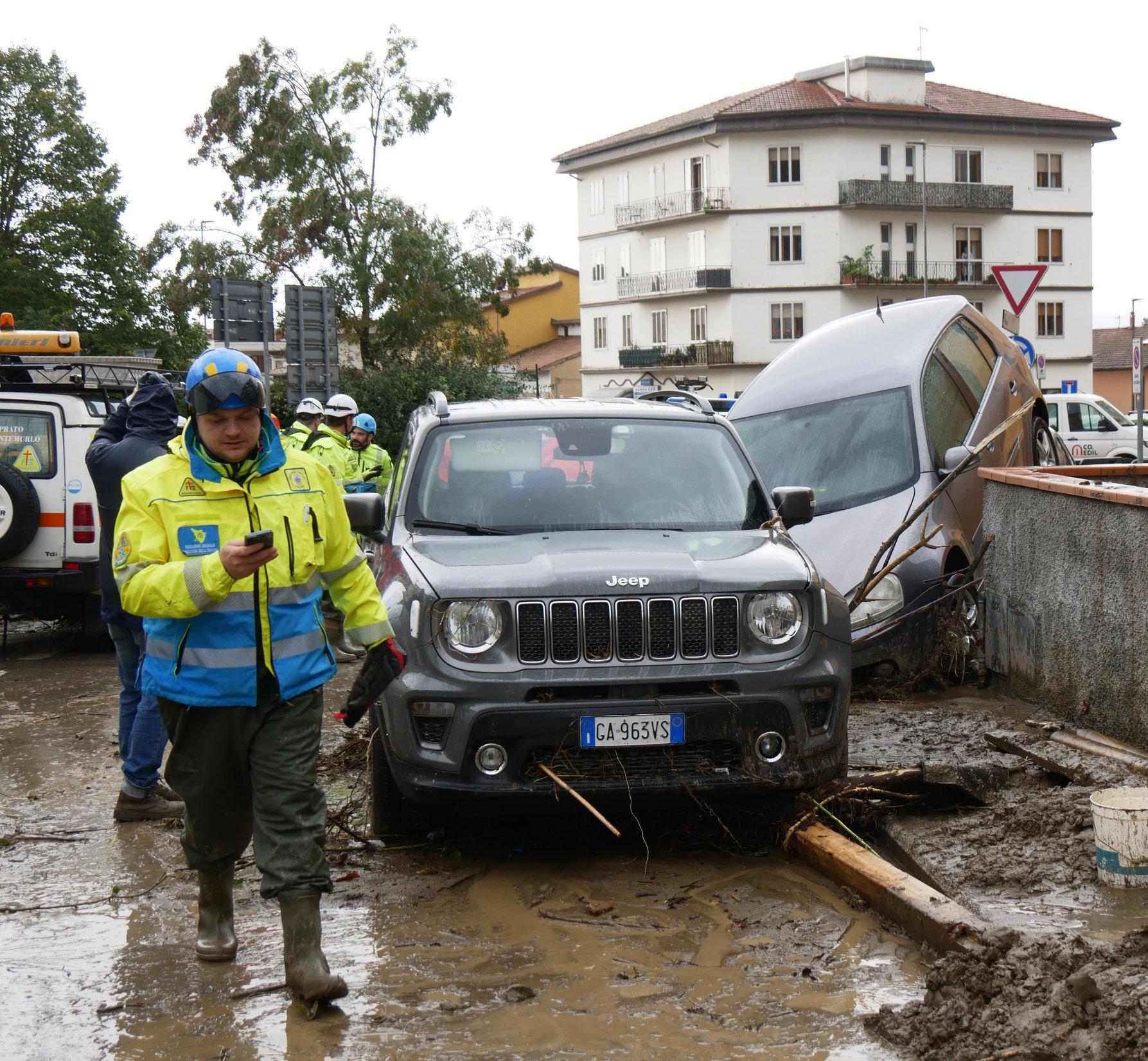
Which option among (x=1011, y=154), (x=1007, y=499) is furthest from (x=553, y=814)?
(x=1011, y=154)

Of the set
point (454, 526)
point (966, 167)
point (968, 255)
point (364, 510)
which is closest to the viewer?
point (364, 510)

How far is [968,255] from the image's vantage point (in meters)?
67.2

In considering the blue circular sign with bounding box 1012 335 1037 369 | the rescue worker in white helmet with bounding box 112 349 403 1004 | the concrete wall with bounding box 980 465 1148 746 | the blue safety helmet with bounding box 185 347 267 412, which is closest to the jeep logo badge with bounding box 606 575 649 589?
the rescue worker in white helmet with bounding box 112 349 403 1004

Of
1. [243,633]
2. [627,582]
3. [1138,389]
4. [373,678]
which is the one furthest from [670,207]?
[243,633]

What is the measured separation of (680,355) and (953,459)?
56.5 m

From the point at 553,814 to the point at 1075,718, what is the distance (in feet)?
11.0

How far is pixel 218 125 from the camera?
4219 cm

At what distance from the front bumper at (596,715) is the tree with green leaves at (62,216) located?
47.9m

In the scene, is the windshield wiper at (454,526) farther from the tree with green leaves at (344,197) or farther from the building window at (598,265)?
the building window at (598,265)

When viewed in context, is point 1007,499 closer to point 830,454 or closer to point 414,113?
point 830,454

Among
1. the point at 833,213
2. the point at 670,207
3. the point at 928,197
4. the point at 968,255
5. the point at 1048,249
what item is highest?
the point at 670,207

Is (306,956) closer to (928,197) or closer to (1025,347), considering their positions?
(1025,347)

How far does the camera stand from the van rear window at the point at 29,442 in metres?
11.9

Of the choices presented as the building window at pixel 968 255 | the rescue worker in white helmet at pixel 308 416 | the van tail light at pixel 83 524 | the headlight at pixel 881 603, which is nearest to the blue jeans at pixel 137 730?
the headlight at pixel 881 603
